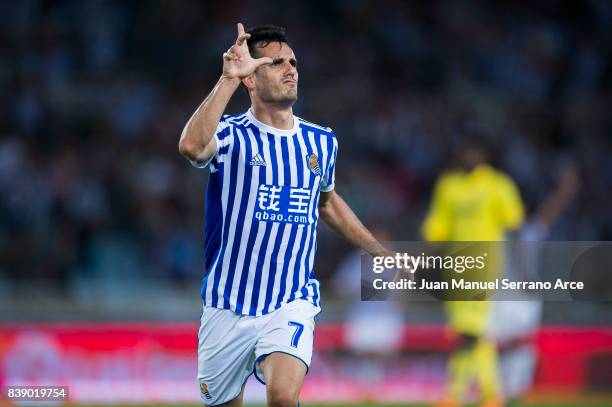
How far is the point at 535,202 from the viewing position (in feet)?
44.5

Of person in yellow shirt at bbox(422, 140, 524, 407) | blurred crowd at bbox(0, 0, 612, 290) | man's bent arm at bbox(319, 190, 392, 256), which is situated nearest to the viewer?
man's bent arm at bbox(319, 190, 392, 256)

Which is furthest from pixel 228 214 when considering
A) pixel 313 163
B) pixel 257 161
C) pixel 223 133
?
pixel 313 163

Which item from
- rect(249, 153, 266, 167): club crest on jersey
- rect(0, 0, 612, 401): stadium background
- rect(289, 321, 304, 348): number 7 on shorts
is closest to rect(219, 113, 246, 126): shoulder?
rect(249, 153, 266, 167): club crest on jersey

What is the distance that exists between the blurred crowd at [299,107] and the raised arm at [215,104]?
24.9 feet

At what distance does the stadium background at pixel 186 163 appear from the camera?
35.7 ft

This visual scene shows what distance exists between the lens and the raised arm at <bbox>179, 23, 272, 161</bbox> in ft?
16.6

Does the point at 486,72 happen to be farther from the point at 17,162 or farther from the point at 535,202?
the point at 17,162

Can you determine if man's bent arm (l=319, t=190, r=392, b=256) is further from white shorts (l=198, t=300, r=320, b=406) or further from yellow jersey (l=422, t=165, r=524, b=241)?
yellow jersey (l=422, t=165, r=524, b=241)

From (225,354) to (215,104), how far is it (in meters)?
1.28

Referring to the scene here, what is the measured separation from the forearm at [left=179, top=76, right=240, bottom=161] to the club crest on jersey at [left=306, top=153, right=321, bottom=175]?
0.69 meters

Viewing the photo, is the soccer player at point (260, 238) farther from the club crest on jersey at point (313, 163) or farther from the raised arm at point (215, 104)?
the raised arm at point (215, 104)

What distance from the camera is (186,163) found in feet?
44.1

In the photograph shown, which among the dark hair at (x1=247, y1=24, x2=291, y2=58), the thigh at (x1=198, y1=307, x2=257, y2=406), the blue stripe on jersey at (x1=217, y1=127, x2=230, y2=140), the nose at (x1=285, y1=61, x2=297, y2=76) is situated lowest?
the thigh at (x1=198, y1=307, x2=257, y2=406)

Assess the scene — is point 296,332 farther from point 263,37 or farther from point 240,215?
point 263,37
